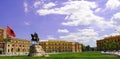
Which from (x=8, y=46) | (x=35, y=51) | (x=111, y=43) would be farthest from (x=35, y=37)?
(x=111, y=43)

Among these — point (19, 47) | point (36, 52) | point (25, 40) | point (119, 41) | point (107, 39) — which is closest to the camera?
point (36, 52)

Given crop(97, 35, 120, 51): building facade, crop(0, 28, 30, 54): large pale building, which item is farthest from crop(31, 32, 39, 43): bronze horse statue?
crop(97, 35, 120, 51): building facade

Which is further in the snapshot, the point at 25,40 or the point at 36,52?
the point at 25,40

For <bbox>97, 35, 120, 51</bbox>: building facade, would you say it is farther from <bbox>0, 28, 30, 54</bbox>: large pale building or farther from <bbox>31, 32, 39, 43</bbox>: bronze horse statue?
<bbox>31, 32, 39, 43</bbox>: bronze horse statue

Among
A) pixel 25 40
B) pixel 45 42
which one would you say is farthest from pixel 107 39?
pixel 25 40

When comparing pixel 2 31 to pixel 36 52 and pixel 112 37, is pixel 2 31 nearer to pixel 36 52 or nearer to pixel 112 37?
pixel 36 52

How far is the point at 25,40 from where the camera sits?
6299 inches

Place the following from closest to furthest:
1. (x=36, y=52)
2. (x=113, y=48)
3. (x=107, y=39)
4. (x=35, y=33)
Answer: (x=36, y=52), (x=35, y=33), (x=113, y=48), (x=107, y=39)

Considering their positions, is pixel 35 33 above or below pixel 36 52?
above

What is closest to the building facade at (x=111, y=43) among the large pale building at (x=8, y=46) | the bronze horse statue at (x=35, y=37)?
the large pale building at (x=8, y=46)

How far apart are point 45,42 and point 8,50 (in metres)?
93.2

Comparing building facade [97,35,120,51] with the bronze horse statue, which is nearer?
the bronze horse statue

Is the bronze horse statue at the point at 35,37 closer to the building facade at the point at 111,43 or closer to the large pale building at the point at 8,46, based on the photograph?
the large pale building at the point at 8,46

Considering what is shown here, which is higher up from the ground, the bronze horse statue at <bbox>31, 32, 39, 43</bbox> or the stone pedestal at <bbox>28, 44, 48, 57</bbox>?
the bronze horse statue at <bbox>31, 32, 39, 43</bbox>
